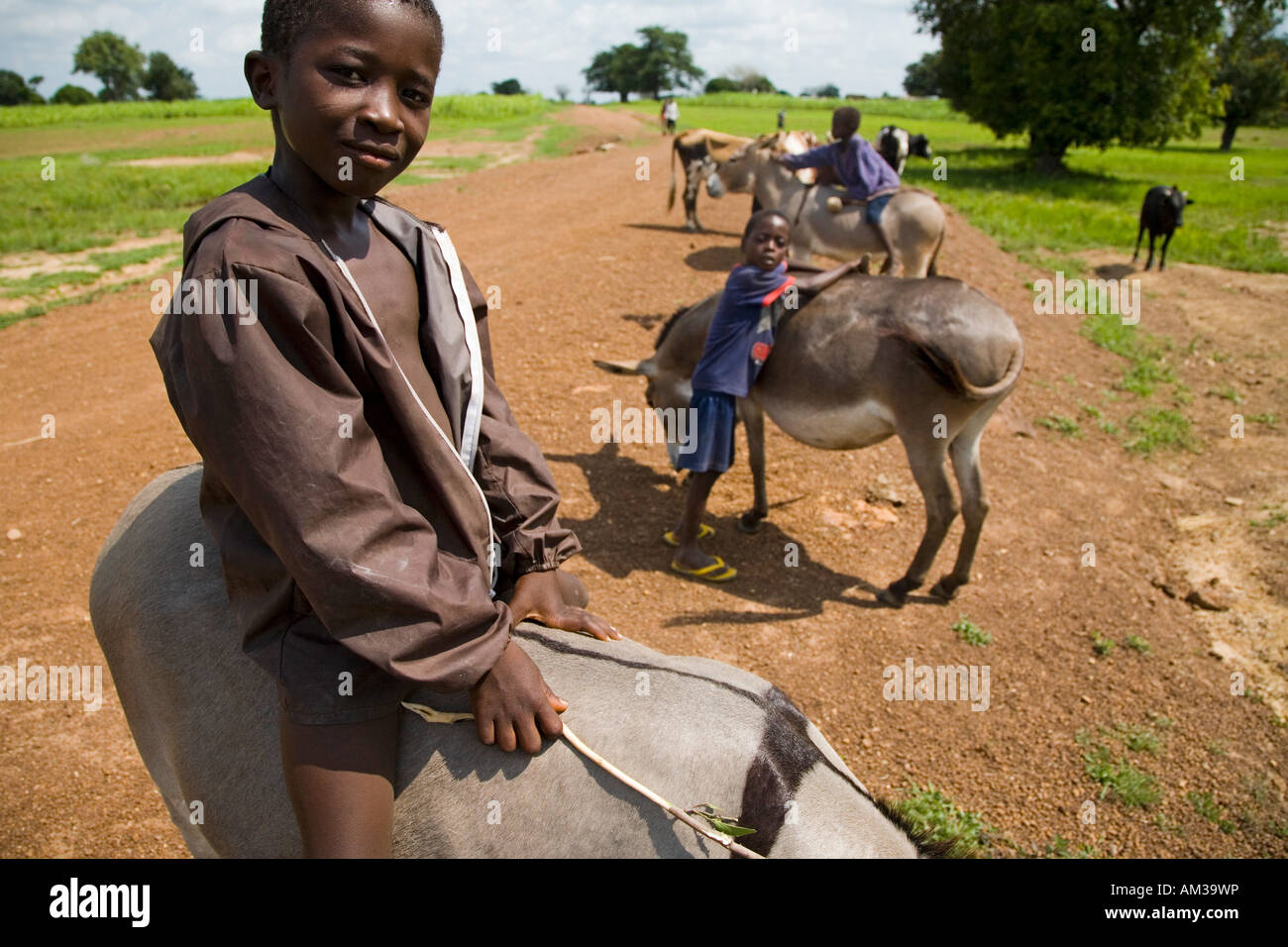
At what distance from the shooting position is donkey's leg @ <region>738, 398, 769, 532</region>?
19.8 ft

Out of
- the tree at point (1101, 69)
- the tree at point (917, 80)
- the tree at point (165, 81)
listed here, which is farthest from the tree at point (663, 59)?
the tree at point (1101, 69)

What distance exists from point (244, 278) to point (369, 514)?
46 centimetres

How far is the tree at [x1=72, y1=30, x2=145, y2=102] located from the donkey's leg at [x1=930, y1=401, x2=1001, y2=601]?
3811 inches

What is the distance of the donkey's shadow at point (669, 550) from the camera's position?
5.54 meters

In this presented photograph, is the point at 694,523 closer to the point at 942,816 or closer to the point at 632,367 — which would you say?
the point at 632,367

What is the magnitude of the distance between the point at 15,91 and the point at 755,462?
9171cm

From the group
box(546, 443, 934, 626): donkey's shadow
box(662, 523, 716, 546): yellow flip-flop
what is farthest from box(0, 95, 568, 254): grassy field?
box(662, 523, 716, 546): yellow flip-flop

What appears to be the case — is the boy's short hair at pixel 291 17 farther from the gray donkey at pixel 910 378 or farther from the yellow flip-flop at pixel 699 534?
the yellow flip-flop at pixel 699 534

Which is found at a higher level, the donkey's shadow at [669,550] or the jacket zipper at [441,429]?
the jacket zipper at [441,429]

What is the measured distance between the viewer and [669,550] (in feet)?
19.6

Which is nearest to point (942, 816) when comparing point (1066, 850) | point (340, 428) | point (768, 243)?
point (1066, 850)

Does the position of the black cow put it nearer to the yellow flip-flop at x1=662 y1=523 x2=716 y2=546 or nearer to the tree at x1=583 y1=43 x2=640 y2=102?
the yellow flip-flop at x1=662 y1=523 x2=716 y2=546
